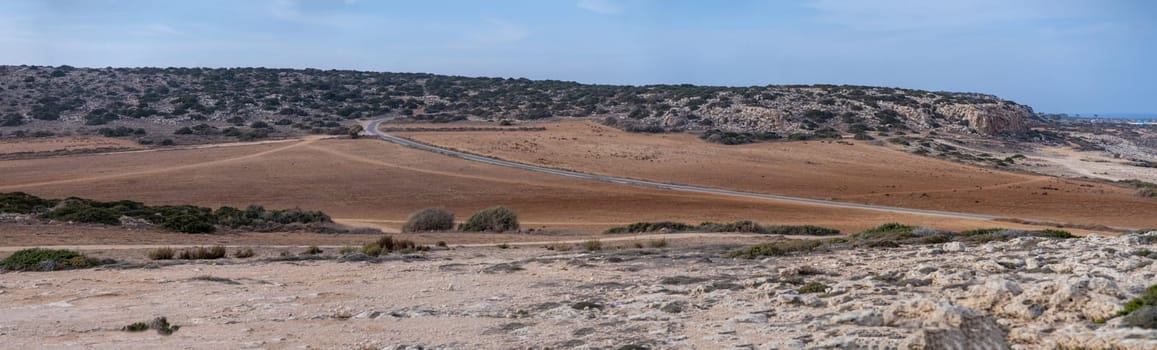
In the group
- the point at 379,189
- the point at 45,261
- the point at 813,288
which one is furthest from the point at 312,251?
the point at 379,189

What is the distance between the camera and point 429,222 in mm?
27281

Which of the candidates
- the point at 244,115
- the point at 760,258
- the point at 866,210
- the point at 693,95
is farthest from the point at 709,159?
the point at 244,115

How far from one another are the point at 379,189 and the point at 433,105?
170ft

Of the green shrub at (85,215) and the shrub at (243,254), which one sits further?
the green shrub at (85,215)

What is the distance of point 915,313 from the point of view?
27.9ft

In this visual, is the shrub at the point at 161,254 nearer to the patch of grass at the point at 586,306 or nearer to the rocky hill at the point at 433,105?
the patch of grass at the point at 586,306

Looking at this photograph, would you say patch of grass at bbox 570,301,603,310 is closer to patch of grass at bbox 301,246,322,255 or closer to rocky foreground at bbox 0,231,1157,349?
rocky foreground at bbox 0,231,1157,349

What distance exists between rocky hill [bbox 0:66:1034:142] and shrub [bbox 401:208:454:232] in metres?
45.7

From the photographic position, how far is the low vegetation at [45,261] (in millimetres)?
14523

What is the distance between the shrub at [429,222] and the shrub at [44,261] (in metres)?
12.3

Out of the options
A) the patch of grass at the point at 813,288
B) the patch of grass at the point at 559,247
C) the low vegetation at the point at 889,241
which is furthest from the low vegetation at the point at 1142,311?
the patch of grass at the point at 559,247

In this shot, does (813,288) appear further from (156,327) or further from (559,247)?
(559,247)

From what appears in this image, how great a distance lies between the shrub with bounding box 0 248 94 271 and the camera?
47.7 feet

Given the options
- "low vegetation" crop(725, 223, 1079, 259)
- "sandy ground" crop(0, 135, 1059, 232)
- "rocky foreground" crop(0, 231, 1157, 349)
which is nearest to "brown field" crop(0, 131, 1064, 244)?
"sandy ground" crop(0, 135, 1059, 232)
